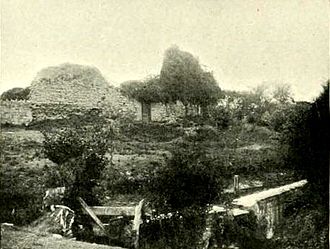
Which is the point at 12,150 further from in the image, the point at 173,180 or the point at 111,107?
the point at 173,180

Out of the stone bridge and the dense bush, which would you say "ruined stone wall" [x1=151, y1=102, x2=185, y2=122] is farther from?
the stone bridge

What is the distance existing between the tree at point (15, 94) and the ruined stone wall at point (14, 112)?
0.12 feet

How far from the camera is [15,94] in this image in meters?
5.48

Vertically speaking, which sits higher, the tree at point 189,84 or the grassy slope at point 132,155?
the tree at point 189,84

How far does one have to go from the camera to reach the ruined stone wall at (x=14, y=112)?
17.9 ft

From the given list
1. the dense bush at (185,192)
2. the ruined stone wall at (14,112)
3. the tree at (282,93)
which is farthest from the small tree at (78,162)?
the tree at (282,93)

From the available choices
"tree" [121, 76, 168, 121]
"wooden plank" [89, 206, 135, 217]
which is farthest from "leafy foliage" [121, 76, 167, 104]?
"wooden plank" [89, 206, 135, 217]

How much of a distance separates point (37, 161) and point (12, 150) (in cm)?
25

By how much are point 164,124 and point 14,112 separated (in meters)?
1.41

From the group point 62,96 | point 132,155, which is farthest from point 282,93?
A: point 62,96

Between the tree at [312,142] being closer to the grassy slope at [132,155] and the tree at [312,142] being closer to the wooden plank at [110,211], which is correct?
the grassy slope at [132,155]

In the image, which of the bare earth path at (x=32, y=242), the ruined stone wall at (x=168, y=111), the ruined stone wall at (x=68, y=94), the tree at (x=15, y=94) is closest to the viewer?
the bare earth path at (x=32, y=242)

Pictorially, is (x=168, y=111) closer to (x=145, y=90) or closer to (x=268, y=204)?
(x=145, y=90)

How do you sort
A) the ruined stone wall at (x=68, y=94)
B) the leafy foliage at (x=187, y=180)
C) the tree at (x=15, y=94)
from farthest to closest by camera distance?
the leafy foliage at (x=187, y=180) → the ruined stone wall at (x=68, y=94) → the tree at (x=15, y=94)
